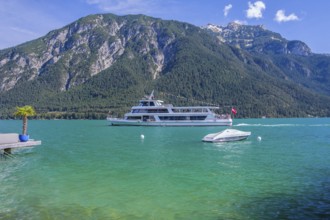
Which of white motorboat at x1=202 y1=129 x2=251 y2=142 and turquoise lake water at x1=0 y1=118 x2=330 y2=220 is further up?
white motorboat at x1=202 y1=129 x2=251 y2=142

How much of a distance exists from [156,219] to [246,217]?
4394 millimetres

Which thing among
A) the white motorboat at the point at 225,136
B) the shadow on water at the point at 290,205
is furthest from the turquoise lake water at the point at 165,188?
the white motorboat at the point at 225,136

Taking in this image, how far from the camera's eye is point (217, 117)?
123812 millimetres

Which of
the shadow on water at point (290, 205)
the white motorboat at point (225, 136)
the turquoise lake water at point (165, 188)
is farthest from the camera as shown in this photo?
the white motorboat at point (225, 136)

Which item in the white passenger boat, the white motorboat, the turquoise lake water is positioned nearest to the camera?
the turquoise lake water

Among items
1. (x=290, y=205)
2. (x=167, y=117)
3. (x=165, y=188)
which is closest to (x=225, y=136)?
(x=165, y=188)

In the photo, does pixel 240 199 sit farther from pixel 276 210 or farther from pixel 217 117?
pixel 217 117

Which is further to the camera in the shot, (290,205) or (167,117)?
(167,117)

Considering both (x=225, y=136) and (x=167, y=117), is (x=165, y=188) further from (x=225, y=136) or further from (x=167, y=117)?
(x=167, y=117)

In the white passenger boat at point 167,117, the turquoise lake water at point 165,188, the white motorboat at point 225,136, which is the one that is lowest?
the turquoise lake water at point 165,188

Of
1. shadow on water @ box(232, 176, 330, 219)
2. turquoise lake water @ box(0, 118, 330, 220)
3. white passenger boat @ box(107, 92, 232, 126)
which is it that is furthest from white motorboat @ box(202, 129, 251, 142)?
white passenger boat @ box(107, 92, 232, 126)

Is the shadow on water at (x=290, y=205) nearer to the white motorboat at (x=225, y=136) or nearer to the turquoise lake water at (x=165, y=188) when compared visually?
the turquoise lake water at (x=165, y=188)

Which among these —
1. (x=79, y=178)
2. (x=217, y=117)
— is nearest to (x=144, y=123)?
(x=217, y=117)

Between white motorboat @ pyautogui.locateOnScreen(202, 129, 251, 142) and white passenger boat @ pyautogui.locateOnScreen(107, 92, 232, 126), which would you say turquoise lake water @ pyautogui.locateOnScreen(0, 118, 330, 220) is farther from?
white passenger boat @ pyautogui.locateOnScreen(107, 92, 232, 126)
